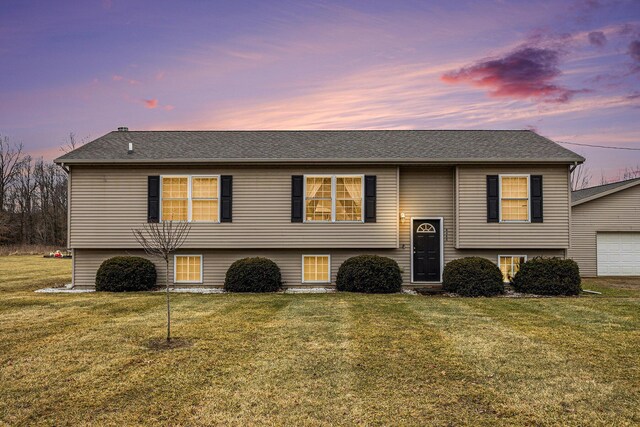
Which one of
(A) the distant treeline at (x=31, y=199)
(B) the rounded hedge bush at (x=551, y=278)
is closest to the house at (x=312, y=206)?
(B) the rounded hedge bush at (x=551, y=278)

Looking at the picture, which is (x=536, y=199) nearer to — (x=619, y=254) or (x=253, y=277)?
(x=619, y=254)

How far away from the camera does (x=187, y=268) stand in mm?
14195

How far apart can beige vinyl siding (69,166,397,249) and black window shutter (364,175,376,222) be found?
16cm

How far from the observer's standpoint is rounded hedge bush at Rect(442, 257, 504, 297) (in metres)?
12.5

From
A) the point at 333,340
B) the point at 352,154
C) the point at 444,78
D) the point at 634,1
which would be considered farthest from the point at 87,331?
the point at 634,1

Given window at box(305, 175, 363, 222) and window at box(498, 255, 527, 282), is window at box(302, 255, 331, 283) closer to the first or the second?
window at box(305, 175, 363, 222)

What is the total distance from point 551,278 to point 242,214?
9.20 m

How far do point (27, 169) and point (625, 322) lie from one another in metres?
51.0

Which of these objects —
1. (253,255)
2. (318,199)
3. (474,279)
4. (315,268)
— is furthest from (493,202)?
(253,255)

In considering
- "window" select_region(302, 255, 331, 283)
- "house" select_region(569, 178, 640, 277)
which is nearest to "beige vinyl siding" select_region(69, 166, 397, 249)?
"window" select_region(302, 255, 331, 283)

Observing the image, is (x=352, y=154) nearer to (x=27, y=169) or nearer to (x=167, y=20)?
(x=167, y=20)

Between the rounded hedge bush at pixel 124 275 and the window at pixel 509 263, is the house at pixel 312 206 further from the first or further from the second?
the rounded hedge bush at pixel 124 275

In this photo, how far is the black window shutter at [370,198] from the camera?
13.6 m

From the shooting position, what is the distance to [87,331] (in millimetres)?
7840
